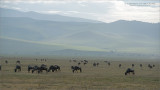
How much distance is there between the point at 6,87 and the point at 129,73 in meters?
16.9

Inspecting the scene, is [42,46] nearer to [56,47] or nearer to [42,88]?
[56,47]

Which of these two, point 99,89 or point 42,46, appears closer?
point 99,89

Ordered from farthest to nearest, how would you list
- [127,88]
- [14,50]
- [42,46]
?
[42,46], [14,50], [127,88]

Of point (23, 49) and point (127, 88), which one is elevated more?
point (23, 49)

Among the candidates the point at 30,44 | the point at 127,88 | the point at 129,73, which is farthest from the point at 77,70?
the point at 30,44

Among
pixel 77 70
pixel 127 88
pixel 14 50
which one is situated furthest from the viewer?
pixel 14 50

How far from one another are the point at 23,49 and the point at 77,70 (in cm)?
14211

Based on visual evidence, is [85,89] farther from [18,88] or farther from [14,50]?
[14,50]

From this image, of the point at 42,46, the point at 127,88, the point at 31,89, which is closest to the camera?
the point at 31,89

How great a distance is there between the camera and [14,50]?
570ft

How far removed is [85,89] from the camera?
71.7 ft

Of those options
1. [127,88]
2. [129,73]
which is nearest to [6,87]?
[127,88]

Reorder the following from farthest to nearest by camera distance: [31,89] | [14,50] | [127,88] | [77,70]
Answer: [14,50] → [77,70] → [127,88] → [31,89]

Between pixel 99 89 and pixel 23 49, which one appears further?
pixel 23 49
